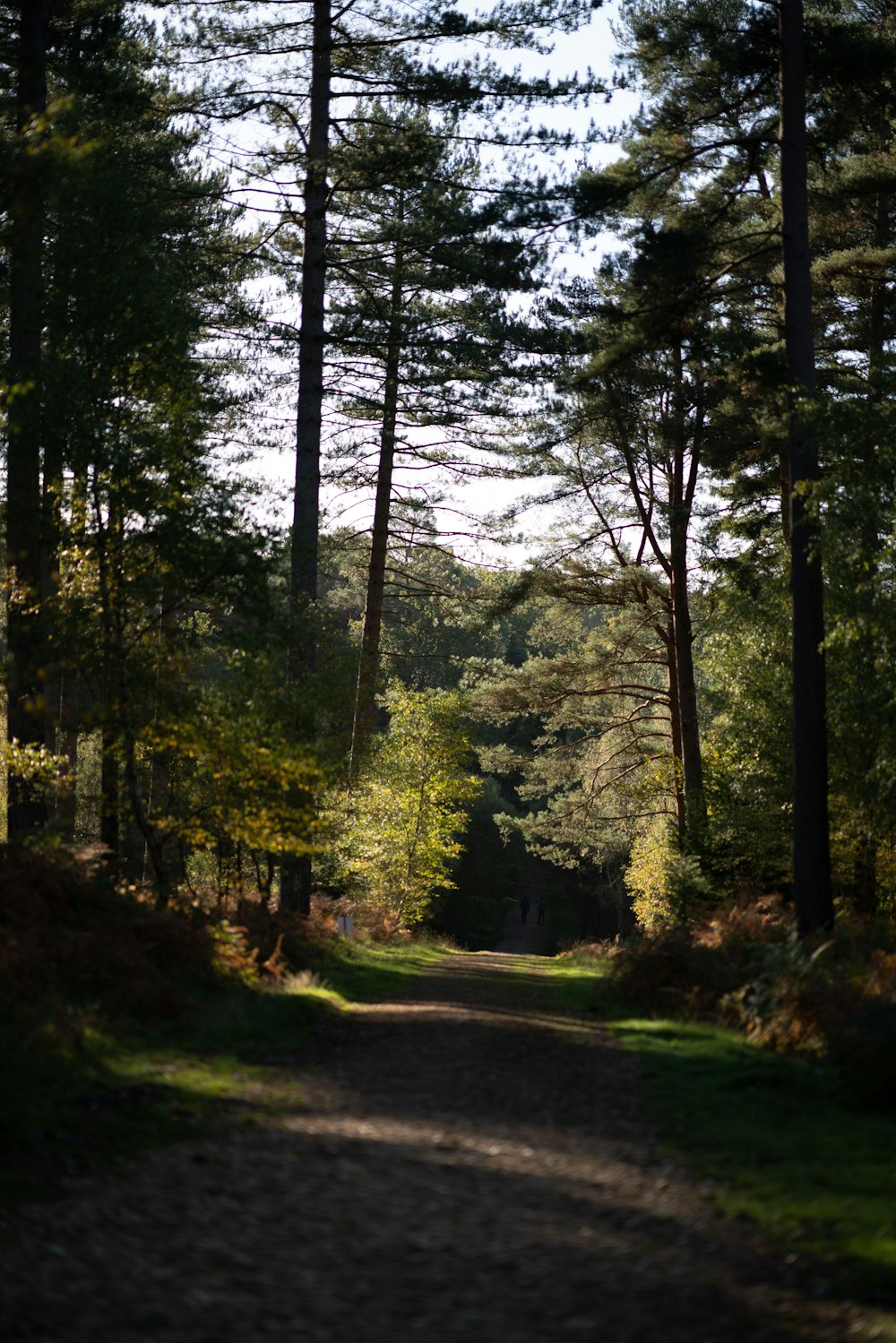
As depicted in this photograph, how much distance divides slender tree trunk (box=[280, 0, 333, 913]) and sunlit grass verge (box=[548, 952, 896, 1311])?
9315 mm

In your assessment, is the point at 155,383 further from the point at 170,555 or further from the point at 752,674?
the point at 752,674

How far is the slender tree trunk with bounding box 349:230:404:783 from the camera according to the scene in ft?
76.9

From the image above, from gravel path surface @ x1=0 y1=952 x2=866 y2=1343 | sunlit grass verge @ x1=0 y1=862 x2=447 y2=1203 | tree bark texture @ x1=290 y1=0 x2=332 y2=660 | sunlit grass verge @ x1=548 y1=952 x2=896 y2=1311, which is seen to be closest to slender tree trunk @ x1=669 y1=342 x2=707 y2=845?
tree bark texture @ x1=290 y1=0 x2=332 y2=660

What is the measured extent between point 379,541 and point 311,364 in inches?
344

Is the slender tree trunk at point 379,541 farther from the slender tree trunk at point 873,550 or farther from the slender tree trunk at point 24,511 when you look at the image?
the slender tree trunk at point 873,550

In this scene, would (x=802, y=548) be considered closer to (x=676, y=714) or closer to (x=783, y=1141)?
(x=783, y=1141)

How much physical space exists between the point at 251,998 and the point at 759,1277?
7.77 m

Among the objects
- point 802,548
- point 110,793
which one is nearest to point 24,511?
point 110,793

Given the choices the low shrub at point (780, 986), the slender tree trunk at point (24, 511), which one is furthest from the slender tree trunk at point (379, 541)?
the low shrub at point (780, 986)

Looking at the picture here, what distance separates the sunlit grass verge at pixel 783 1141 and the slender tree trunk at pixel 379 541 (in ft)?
49.7

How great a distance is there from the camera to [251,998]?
12.2 meters

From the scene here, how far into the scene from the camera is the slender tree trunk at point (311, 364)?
65.6ft

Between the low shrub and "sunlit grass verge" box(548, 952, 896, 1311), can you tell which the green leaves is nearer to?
the low shrub

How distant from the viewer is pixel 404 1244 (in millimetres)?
5504
